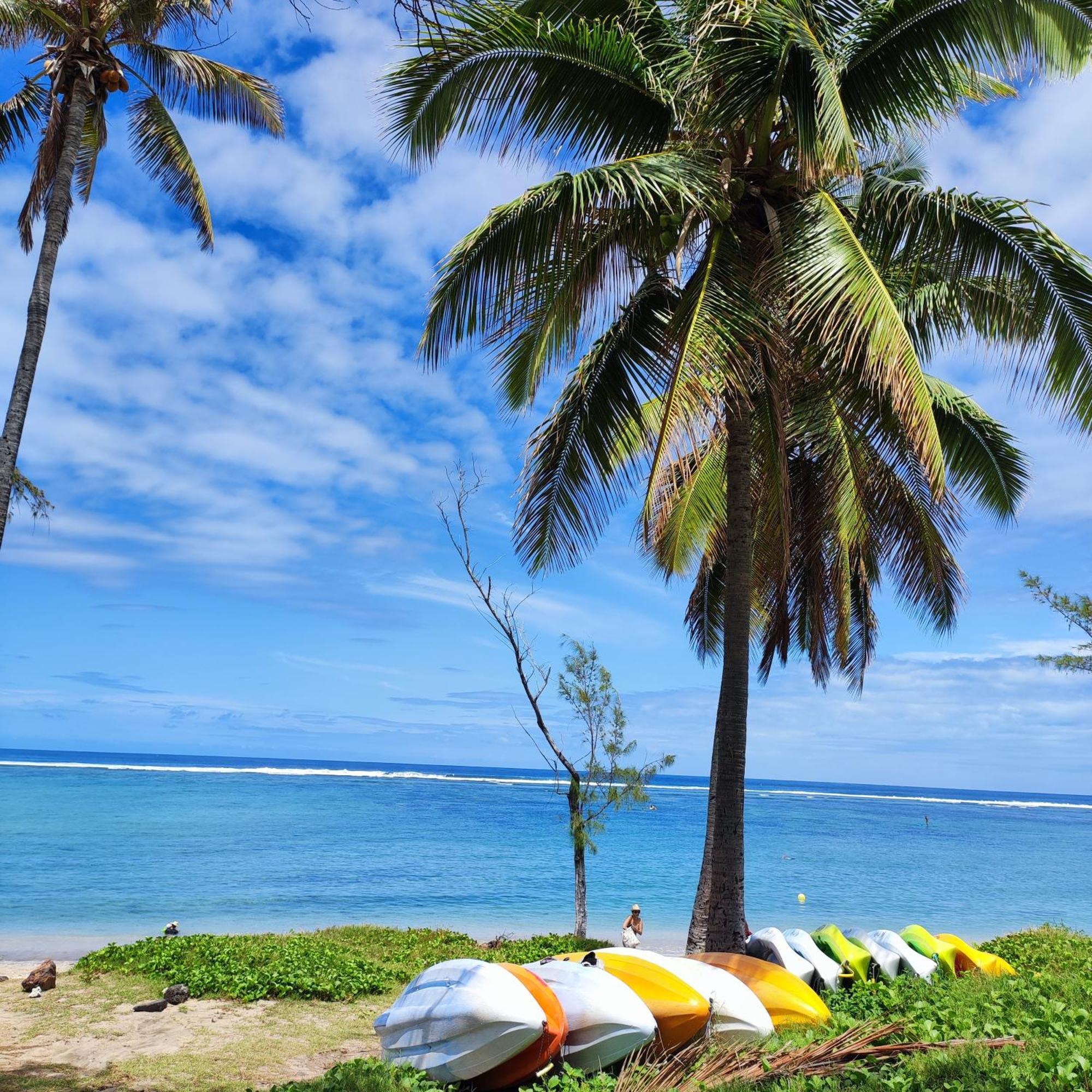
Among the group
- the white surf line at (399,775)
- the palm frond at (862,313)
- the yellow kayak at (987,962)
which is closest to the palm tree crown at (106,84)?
the palm frond at (862,313)

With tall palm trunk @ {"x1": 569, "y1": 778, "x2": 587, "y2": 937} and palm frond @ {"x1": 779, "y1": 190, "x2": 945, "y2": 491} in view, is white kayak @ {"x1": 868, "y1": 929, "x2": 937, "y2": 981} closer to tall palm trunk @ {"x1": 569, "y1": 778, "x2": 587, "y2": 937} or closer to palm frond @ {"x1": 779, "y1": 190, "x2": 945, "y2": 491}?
tall palm trunk @ {"x1": 569, "y1": 778, "x2": 587, "y2": 937}

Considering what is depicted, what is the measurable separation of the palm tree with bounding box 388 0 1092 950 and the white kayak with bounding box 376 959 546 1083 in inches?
114

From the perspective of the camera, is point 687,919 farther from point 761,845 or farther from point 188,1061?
point 761,845

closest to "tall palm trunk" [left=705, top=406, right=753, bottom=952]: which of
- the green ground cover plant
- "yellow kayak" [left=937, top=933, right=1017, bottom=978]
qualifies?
"yellow kayak" [left=937, top=933, right=1017, bottom=978]

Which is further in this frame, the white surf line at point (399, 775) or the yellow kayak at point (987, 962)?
the white surf line at point (399, 775)

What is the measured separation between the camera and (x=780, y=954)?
28.6 feet

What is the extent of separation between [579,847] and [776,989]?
7.23 m

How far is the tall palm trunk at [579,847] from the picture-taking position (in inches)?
550

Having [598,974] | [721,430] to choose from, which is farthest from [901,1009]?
[721,430]

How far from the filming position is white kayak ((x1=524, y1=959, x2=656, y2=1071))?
5.70 m

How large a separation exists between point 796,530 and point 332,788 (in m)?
69.5

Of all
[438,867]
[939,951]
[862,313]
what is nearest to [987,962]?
[939,951]

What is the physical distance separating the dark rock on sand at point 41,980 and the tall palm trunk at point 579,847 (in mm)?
7057

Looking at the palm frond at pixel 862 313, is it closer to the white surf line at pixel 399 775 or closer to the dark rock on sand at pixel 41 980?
the dark rock on sand at pixel 41 980
